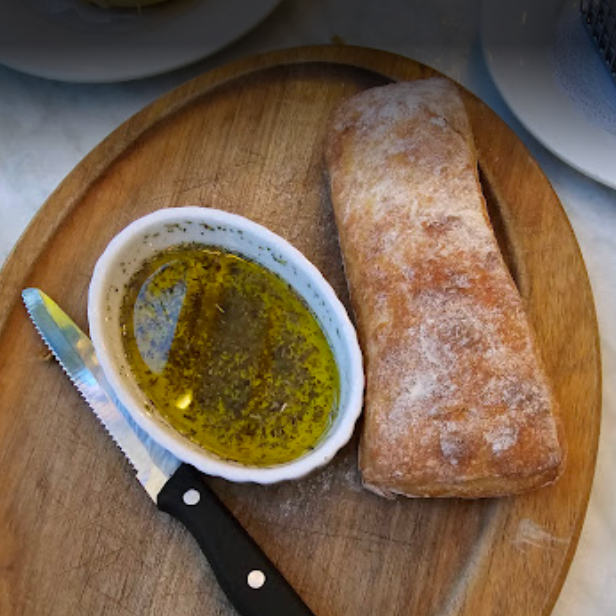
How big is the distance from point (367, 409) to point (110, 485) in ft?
1.24

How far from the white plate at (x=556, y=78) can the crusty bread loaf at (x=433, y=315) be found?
6.2 inches

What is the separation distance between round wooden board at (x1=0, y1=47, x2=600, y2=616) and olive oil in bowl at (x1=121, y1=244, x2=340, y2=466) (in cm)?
8

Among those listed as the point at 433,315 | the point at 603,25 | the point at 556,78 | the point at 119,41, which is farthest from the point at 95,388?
the point at 603,25

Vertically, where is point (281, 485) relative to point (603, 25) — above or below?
below

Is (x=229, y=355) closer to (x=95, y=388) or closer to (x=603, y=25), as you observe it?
(x=95, y=388)

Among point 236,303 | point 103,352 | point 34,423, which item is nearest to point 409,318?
point 236,303

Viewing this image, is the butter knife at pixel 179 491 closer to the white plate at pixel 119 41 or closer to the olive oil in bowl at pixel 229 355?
the olive oil in bowl at pixel 229 355

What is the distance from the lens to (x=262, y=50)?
5.02 feet

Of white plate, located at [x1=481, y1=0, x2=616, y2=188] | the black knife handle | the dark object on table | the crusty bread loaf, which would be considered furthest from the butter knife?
the dark object on table

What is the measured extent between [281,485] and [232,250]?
336mm

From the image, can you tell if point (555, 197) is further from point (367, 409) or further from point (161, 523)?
point (161, 523)

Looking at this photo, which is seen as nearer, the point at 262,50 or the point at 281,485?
the point at 281,485

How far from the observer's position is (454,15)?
5.04ft

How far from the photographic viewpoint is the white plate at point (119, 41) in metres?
1.41
